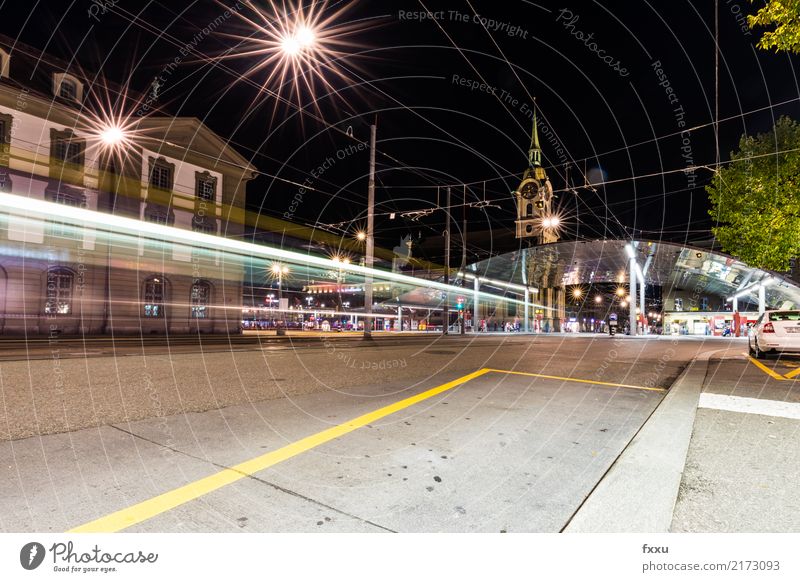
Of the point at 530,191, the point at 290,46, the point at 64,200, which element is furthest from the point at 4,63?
the point at 530,191

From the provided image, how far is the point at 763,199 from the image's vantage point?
12.8 m

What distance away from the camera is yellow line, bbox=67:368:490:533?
2.08 meters

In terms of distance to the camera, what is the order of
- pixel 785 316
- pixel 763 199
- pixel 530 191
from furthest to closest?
pixel 530 191, pixel 763 199, pixel 785 316

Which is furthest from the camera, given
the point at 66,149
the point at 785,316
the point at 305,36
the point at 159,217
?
the point at 159,217

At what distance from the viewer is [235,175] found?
101ft

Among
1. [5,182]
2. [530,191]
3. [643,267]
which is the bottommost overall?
[643,267]

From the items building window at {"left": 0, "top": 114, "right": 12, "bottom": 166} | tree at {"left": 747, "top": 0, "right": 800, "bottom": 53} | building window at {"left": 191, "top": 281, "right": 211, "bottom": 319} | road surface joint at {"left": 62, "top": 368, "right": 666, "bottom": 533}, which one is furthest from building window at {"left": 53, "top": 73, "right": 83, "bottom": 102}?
tree at {"left": 747, "top": 0, "right": 800, "bottom": 53}

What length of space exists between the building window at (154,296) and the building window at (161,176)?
262 inches

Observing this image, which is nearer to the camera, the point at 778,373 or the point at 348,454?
the point at 348,454

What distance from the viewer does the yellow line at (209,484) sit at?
6.83 feet

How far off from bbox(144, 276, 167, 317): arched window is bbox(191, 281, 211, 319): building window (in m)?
1.81

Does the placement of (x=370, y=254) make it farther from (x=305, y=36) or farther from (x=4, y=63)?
(x=4, y=63)

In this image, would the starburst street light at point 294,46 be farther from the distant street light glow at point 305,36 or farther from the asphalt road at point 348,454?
the asphalt road at point 348,454

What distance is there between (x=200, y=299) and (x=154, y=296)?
8.80 ft
